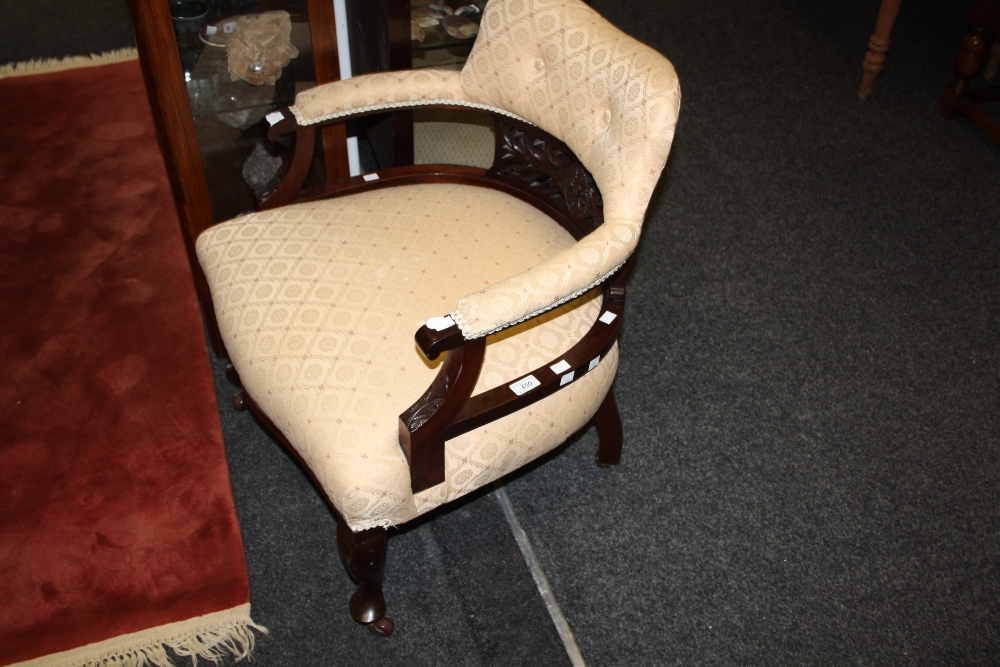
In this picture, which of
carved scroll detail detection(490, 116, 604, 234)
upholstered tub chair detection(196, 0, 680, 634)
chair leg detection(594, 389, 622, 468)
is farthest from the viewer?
chair leg detection(594, 389, 622, 468)

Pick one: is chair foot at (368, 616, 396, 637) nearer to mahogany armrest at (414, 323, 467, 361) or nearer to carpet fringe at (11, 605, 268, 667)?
carpet fringe at (11, 605, 268, 667)

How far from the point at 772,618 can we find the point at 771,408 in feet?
1.62

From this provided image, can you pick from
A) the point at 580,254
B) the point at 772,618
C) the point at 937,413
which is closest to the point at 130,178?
the point at 580,254

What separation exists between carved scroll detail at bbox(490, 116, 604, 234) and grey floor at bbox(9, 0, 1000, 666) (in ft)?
1.76

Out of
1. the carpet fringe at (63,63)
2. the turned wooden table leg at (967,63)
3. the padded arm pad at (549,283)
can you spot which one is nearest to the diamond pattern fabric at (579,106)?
the padded arm pad at (549,283)

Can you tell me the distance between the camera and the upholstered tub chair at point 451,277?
1178mm

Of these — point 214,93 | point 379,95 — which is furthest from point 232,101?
point 379,95

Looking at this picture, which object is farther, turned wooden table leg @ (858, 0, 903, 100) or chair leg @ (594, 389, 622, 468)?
turned wooden table leg @ (858, 0, 903, 100)

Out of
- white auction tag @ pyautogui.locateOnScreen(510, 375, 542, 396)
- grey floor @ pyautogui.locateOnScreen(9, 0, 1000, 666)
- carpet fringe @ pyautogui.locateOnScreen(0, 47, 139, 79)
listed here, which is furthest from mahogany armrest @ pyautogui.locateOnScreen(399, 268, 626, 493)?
carpet fringe @ pyautogui.locateOnScreen(0, 47, 139, 79)

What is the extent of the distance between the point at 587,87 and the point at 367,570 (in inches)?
32.5

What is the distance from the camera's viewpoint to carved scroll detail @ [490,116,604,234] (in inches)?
55.6

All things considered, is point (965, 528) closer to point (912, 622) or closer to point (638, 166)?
point (912, 622)

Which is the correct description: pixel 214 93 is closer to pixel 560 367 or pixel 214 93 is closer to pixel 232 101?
pixel 232 101

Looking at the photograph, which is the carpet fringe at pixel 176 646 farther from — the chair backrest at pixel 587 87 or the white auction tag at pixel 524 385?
the chair backrest at pixel 587 87
